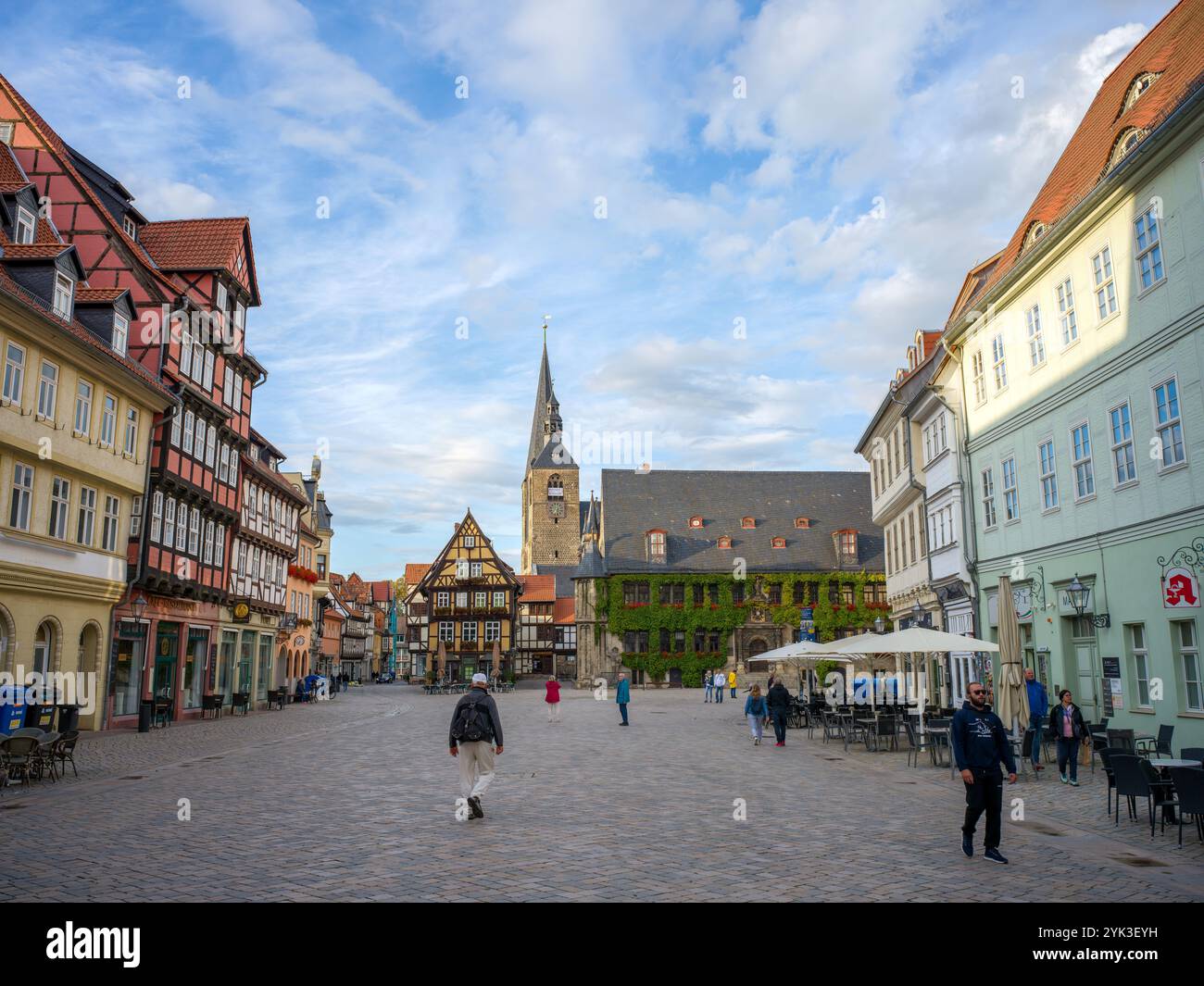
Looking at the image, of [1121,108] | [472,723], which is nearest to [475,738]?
[472,723]

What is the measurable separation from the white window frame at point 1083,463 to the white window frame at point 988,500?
4.59m

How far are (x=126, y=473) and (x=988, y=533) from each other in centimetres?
2359

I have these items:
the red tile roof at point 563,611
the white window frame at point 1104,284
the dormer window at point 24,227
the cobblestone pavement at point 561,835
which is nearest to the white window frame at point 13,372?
the dormer window at point 24,227

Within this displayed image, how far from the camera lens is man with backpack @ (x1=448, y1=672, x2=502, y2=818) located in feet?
39.8

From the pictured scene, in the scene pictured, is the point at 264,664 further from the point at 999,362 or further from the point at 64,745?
the point at 999,362

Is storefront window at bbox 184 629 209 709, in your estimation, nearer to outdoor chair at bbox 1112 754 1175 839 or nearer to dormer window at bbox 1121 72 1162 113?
outdoor chair at bbox 1112 754 1175 839

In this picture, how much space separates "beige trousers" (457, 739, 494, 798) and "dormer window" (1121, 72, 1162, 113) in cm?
1840

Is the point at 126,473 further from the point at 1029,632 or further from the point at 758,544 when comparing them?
the point at 758,544

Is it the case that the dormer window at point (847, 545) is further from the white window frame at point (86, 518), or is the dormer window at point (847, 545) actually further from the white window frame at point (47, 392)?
the white window frame at point (47, 392)

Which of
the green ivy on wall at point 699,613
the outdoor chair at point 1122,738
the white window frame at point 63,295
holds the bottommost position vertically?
the outdoor chair at point 1122,738

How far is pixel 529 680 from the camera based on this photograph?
90.5 meters

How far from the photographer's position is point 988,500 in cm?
2605

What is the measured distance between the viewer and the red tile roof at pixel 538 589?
98.1 meters
